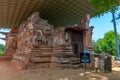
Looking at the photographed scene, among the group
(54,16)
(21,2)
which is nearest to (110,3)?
(21,2)

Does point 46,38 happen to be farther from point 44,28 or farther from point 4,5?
point 4,5

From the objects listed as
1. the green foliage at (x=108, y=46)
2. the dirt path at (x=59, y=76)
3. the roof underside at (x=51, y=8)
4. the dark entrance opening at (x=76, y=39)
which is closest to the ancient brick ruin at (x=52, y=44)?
the dark entrance opening at (x=76, y=39)

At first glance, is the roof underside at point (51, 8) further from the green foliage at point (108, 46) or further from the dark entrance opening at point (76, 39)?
the green foliage at point (108, 46)

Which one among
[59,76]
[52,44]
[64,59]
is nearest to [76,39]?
[52,44]

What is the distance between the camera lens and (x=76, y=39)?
18.3 meters

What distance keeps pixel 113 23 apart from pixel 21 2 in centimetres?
1422

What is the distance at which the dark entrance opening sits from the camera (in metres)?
17.9

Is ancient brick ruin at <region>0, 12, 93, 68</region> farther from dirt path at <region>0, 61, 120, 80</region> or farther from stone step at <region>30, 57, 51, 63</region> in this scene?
dirt path at <region>0, 61, 120, 80</region>

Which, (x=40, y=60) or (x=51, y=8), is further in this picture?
(x=51, y=8)

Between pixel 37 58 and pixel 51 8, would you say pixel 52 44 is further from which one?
pixel 51 8

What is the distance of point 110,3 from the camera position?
10.0 metres

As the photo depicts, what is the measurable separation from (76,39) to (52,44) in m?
2.93

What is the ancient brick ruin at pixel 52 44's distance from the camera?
15547mm

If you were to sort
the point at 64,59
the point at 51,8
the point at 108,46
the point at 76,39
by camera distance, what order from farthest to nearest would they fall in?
1. the point at 108,46
2. the point at 51,8
3. the point at 76,39
4. the point at 64,59
